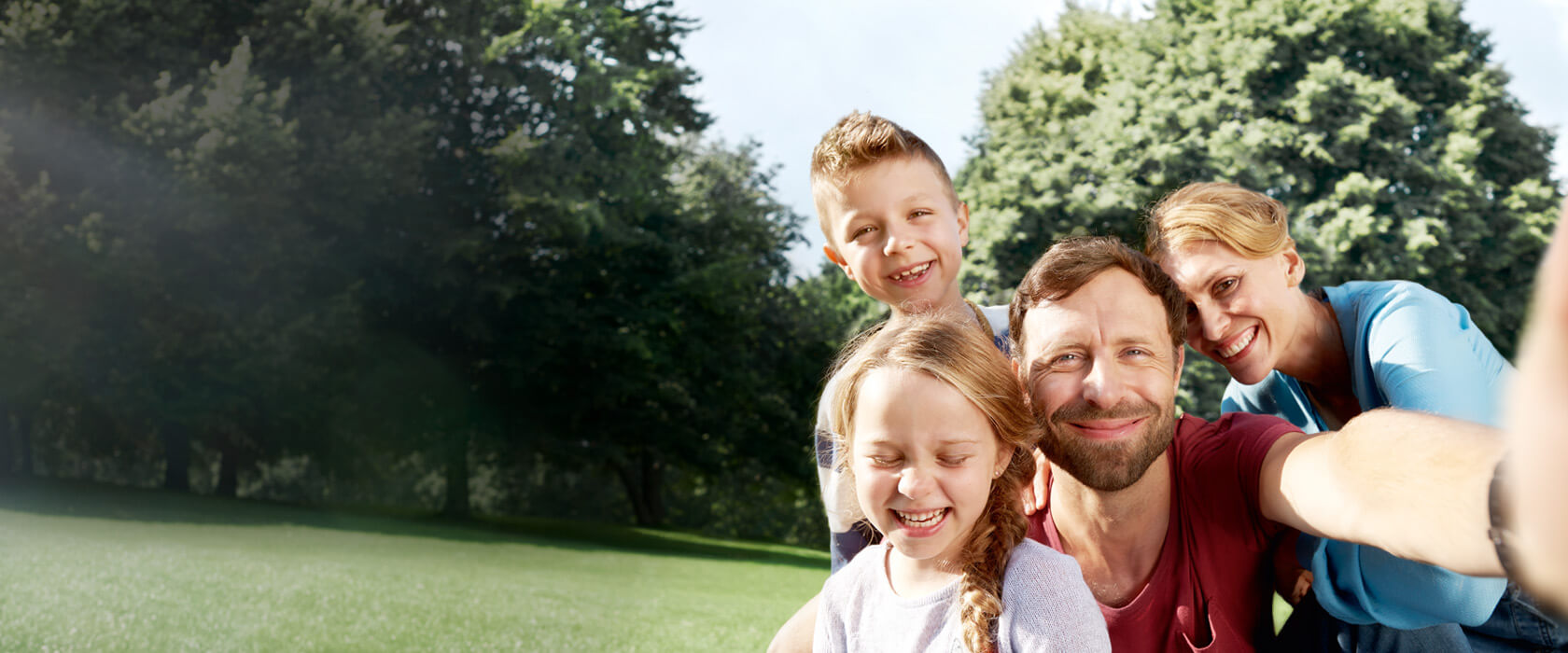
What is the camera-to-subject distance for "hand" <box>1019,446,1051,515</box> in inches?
111

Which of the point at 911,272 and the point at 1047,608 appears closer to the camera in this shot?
the point at 1047,608

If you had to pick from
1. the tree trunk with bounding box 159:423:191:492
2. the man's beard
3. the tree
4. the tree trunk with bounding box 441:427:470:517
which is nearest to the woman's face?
the man's beard

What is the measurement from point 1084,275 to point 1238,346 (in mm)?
1044

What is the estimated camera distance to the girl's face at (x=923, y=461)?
89.7 inches

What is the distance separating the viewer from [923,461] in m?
2.28

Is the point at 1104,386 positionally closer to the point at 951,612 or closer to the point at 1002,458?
the point at 1002,458

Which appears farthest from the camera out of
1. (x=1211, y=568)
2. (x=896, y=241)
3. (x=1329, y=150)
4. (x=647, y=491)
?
(x=647, y=491)

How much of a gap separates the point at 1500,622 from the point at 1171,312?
1132mm

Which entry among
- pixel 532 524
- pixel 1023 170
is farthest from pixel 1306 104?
pixel 532 524

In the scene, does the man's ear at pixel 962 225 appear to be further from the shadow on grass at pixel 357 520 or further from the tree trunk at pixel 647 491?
the tree trunk at pixel 647 491

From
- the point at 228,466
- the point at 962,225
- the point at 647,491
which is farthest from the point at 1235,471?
the point at 647,491

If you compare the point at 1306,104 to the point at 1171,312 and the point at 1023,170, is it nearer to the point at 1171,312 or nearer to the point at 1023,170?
the point at 1023,170

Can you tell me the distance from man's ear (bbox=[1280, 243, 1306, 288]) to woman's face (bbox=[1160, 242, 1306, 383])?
0.02m

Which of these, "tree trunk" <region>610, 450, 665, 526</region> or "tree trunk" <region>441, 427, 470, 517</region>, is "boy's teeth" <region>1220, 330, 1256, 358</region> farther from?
"tree trunk" <region>610, 450, 665, 526</region>
